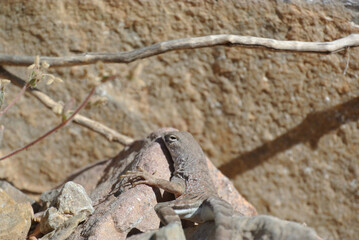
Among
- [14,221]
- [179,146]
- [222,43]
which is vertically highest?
[222,43]

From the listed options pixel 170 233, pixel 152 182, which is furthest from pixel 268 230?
pixel 152 182

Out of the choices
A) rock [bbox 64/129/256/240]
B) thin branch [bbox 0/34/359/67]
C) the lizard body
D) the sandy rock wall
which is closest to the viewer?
the lizard body

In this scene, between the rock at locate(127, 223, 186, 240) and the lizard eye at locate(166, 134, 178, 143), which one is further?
the lizard eye at locate(166, 134, 178, 143)

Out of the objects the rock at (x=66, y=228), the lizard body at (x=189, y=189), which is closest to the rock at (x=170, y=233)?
the lizard body at (x=189, y=189)

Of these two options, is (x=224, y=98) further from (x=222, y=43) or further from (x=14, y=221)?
(x=14, y=221)

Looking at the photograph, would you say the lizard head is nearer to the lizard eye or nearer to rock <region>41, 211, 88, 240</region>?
the lizard eye

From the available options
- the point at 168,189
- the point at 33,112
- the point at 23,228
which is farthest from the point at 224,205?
the point at 33,112

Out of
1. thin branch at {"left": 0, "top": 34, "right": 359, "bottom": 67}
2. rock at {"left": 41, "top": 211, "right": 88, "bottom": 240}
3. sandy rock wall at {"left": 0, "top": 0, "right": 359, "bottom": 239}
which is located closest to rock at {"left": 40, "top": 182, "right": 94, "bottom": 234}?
rock at {"left": 41, "top": 211, "right": 88, "bottom": 240}
